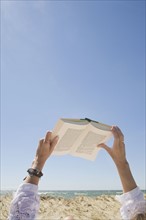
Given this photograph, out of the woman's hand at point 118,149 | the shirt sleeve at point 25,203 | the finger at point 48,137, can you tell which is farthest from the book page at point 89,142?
the shirt sleeve at point 25,203

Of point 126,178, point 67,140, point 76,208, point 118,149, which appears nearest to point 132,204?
point 126,178

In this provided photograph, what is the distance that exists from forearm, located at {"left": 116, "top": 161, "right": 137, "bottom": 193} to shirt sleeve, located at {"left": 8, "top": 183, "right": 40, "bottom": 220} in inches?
30.9

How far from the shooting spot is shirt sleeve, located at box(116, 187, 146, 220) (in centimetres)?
244

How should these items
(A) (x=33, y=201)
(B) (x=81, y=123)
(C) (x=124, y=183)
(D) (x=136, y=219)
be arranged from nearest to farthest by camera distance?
(A) (x=33, y=201) → (D) (x=136, y=219) → (C) (x=124, y=183) → (B) (x=81, y=123)

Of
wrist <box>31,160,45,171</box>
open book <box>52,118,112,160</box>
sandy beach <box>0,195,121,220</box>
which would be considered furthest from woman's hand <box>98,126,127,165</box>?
sandy beach <box>0,195,121,220</box>

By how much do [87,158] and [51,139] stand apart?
1041 millimetres

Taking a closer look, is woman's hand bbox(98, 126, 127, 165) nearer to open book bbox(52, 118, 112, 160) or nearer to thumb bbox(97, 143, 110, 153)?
thumb bbox(97, 143, 110, 153)

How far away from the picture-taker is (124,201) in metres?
2.53

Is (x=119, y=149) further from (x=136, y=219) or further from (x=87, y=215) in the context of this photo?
(x=87, y=215)

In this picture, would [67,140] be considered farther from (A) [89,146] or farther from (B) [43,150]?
(B) [43,150]

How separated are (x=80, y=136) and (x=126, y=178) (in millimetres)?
980

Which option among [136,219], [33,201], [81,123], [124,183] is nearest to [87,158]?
[81,123]

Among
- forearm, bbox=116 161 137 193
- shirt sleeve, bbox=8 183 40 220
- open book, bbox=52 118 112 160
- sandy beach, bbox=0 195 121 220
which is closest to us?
shirt sleeve, bbox=8 183 40 220

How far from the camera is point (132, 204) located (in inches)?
97.0
